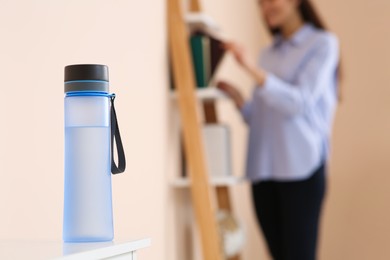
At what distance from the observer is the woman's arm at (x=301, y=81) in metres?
2.11

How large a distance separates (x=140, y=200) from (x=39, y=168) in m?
0.54

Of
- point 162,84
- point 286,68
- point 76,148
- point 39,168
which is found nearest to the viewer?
point 76,148

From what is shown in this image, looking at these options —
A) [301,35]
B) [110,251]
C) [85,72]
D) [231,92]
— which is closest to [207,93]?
[231,92]

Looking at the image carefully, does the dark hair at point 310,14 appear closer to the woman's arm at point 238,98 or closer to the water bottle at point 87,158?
the woman's arm at point 238,98

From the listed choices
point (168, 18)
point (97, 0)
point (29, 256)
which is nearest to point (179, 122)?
point (168, 18)

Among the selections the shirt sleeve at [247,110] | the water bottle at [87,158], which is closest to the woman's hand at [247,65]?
the shirt sleeve at [247,110]

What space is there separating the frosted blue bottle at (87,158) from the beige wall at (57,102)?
0.14 meters

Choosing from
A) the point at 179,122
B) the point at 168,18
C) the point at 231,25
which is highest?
the point at 231,25

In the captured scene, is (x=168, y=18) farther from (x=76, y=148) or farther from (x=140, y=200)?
(x=76, y=148)

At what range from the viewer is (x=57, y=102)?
1.25 m

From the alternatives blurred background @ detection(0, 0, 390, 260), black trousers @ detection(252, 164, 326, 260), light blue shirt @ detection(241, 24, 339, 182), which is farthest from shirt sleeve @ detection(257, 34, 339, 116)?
blurred background @ detection(0, 0, 390, 260)

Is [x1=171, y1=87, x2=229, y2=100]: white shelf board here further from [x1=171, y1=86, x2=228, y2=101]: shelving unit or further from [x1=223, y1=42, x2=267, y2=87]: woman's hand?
[x1=223, y1=42, x2=267, y2=87]: woman's hand

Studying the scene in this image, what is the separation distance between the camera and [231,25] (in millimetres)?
2865

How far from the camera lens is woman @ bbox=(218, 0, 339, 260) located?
218 centimetres
